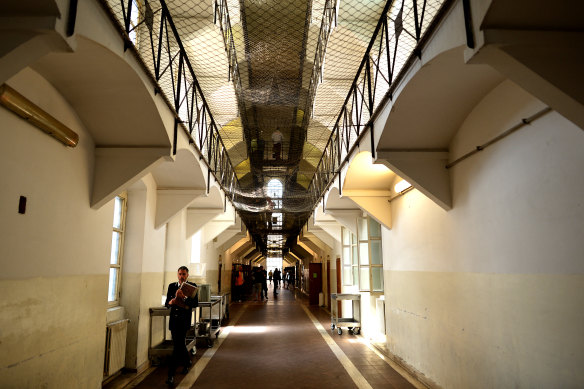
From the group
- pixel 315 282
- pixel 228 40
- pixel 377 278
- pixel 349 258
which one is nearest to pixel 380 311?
pixel 377 278

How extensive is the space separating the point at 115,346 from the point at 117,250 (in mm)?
1255

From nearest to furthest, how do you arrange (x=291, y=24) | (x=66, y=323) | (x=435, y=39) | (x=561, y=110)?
(x=561, y=110) < (x=435, y=39) < (x=66, y=323) < (x=291, y=24)

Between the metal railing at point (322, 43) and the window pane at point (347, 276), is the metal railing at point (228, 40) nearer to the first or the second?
the metal railing at point (322, 43)

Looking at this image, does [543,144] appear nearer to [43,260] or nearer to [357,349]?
[43,260]

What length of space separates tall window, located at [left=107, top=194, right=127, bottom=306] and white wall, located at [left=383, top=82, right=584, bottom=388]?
3.98m

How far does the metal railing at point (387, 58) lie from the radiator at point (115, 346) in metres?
3.66

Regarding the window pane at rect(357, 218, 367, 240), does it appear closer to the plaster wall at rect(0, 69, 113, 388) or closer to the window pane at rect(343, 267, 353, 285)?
the window pane at rect(343, 267, 353, 285)

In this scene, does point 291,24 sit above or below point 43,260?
above


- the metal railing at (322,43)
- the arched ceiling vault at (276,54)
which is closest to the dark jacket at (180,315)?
the arched ceiling vault at (276,54)

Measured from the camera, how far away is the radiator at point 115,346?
14.7 feet

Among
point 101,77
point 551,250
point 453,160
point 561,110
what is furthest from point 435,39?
point 101,77

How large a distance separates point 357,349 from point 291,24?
6.38 metres

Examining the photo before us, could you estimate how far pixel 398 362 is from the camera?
584cm

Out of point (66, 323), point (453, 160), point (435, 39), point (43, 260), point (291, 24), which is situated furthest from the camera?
point (291, 24)
